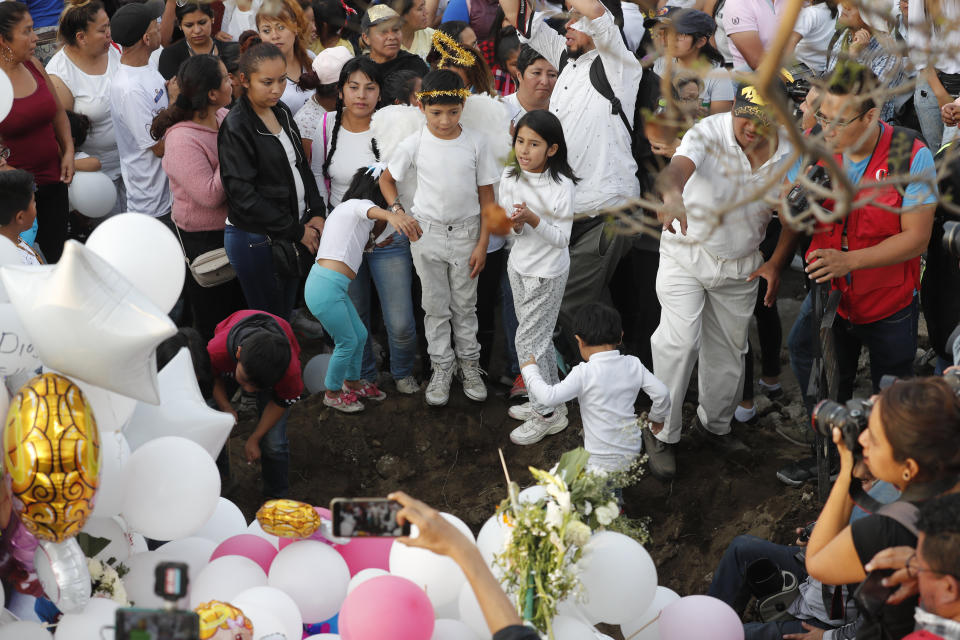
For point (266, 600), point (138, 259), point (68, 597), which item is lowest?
point (266, 600)

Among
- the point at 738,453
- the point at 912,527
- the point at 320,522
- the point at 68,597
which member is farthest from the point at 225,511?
the point at 738,453

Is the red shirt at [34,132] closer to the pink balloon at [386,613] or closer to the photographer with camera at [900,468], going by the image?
the pink balloon at [386,613]

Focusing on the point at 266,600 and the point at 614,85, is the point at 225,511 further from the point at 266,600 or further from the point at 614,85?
the point at 614,85

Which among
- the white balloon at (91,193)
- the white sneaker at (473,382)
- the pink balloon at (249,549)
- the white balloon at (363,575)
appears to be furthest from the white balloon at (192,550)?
the white balloon at (91,193)

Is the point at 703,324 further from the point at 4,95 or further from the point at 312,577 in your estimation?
the point at 4,95

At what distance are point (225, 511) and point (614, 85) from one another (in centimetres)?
275

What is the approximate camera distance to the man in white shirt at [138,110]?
206 inches

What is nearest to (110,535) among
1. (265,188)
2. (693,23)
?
(265,188)

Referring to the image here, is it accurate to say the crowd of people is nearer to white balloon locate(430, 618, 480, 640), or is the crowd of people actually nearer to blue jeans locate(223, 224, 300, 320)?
blue jeans locate(223, 224, 300, 320)

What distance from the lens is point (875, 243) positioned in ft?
13.1

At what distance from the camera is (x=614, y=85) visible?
15.9ft

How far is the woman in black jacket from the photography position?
4.69 m

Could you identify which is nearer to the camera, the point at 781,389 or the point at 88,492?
the point at 88,492

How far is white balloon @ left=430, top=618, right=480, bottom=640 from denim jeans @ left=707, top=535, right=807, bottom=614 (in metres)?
1.09
